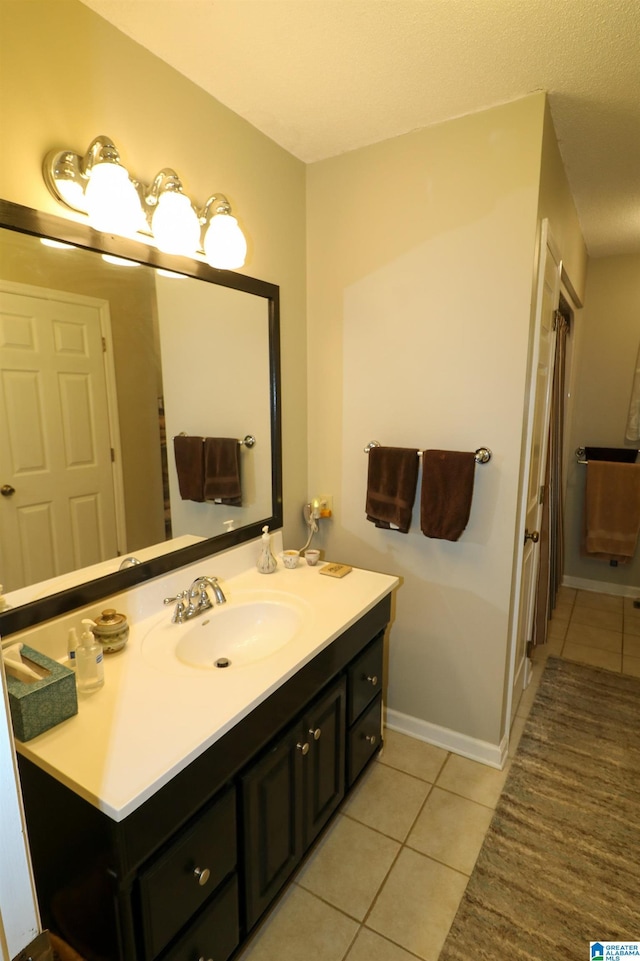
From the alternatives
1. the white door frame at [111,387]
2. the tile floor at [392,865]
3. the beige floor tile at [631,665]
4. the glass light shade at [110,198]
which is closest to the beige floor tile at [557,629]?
the beige floor tile at [631,665]

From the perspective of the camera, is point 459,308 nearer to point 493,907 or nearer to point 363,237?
point 363,237

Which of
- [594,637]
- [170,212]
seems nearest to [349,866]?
[170,212]

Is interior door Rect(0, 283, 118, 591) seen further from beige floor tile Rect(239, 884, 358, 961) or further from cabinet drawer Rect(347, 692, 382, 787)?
beige floor tile Rect(239, 884, 358, 961)

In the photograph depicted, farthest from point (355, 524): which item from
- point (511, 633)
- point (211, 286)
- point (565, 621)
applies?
point (565, 621)

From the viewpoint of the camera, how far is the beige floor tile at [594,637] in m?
2.85

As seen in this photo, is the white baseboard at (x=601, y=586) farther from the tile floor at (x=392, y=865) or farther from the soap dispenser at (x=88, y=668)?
the soap dispenser at (x=88, y=668)

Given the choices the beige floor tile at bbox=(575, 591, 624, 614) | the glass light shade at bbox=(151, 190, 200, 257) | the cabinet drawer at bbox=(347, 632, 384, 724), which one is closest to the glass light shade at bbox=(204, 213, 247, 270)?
the glass light shade at bbox=(151, 190, 200, 257)

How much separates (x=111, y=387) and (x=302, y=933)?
1595 millimetres

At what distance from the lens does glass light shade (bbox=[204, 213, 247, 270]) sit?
145 cm

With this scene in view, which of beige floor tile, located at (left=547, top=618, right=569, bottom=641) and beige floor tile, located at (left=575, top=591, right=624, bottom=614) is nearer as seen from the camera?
beige floor tile, located at (left=547, top=618, right=569, bottom=641)

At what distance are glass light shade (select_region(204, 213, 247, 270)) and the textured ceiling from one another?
1.34ft

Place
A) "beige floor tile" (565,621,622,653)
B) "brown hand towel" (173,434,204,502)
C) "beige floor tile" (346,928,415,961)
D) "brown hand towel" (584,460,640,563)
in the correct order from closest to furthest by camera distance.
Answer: "beige floor tile" (346,928,415,961) < "brown hand towel" (173,434,204,502) < "beige floor tile" (565,621,622,653) < "brown hand towel" (584,460,640,563)

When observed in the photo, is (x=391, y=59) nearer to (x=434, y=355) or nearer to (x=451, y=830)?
(x=434, y=355)

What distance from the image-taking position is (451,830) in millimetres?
1653
